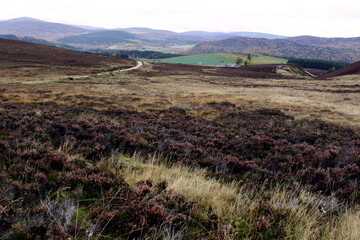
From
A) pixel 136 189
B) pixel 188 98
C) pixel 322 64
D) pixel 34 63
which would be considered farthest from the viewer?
pixel 322 64

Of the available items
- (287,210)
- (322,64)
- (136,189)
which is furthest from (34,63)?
(322,64)

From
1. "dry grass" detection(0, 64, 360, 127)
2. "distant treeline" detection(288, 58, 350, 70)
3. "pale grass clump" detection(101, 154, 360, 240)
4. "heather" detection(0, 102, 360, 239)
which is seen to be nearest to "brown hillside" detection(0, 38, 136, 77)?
"dry grass" detection(0, 64, 360, 127)

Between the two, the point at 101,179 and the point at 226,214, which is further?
the point at 101,179

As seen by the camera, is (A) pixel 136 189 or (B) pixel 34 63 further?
(B) pixel 34 63

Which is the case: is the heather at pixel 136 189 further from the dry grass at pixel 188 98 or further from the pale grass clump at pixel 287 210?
the dry grass at pixel 188 98

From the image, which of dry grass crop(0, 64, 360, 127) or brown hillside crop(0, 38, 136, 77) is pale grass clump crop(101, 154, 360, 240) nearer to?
dry grass crop(0, 64, 360, 127)

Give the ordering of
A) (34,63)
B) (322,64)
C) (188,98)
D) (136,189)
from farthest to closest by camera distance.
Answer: (322,64) → (34,63) → (188,98) → (136,189)

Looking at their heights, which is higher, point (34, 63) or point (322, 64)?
point (322, 64)

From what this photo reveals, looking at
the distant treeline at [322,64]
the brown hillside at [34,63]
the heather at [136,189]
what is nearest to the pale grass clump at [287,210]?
the heather at [136,189]

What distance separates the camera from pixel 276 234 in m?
2.68

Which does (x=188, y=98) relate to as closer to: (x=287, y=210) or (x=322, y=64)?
(x=287, y=210)

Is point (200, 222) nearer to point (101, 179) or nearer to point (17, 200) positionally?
point (101, 179)

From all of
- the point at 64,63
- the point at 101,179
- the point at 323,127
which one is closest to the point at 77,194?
the point at 101,179

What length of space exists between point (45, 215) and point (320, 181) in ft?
18.2
